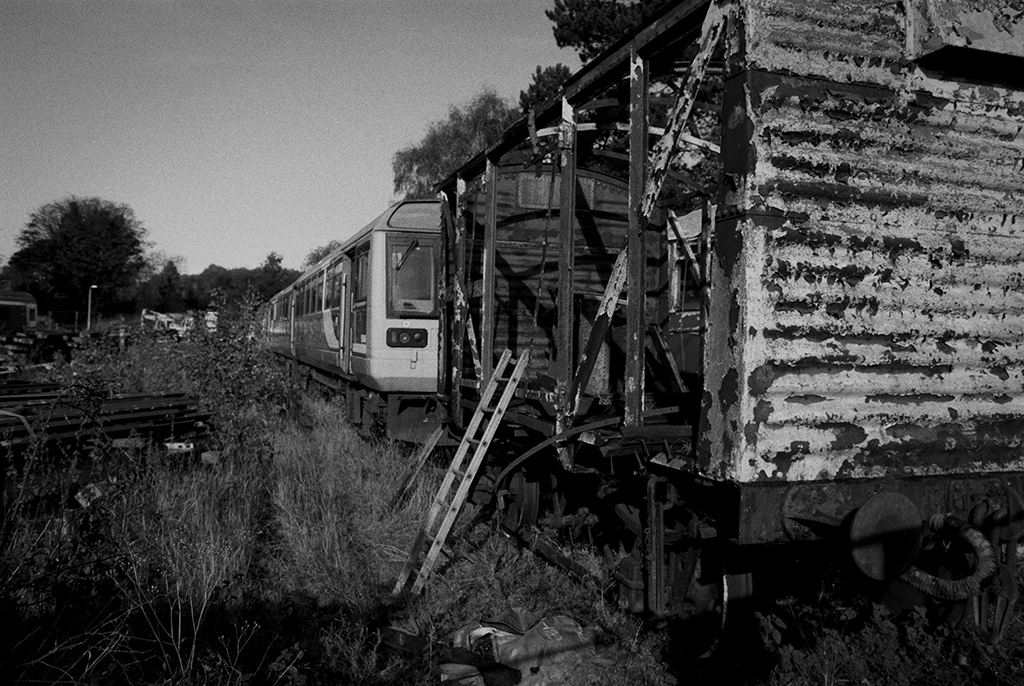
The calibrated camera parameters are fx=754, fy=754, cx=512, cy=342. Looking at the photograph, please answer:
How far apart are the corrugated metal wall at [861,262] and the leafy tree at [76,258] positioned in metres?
65.0

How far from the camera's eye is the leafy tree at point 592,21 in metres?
18.6

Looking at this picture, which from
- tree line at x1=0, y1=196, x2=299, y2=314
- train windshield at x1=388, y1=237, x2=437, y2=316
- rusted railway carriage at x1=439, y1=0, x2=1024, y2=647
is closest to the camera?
rusted railway carriage at x1=439, y1=0, x2=1024, y2=647

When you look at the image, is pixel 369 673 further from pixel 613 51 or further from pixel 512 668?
pixel 613 51

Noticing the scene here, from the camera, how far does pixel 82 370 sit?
404 inches

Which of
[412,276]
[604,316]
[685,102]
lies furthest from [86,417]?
[685,102]

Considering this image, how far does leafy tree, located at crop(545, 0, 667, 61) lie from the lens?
18.6m

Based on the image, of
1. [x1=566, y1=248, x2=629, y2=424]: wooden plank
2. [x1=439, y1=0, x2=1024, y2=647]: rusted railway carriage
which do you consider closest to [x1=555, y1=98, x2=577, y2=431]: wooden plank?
[x1=566, y1=248, x2=629, y2=424]: wooden plank

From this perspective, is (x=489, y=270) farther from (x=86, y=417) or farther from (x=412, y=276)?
(x=86, y=417)

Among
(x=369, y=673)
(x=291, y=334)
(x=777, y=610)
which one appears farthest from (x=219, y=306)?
(x=777, y=610)

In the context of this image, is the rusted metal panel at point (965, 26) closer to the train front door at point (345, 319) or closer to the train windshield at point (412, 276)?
the train windshield at point (412, 276)

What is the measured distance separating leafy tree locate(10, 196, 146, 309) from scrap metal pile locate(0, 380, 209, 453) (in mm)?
58930

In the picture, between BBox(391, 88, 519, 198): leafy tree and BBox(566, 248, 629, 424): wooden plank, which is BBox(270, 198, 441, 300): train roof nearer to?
BBox(566, 248, 629, 424): wooden plank

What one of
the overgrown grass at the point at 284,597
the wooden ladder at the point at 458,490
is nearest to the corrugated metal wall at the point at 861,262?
the overgrown grass at the point at 284,597

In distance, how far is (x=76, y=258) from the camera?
6097 centimetres
